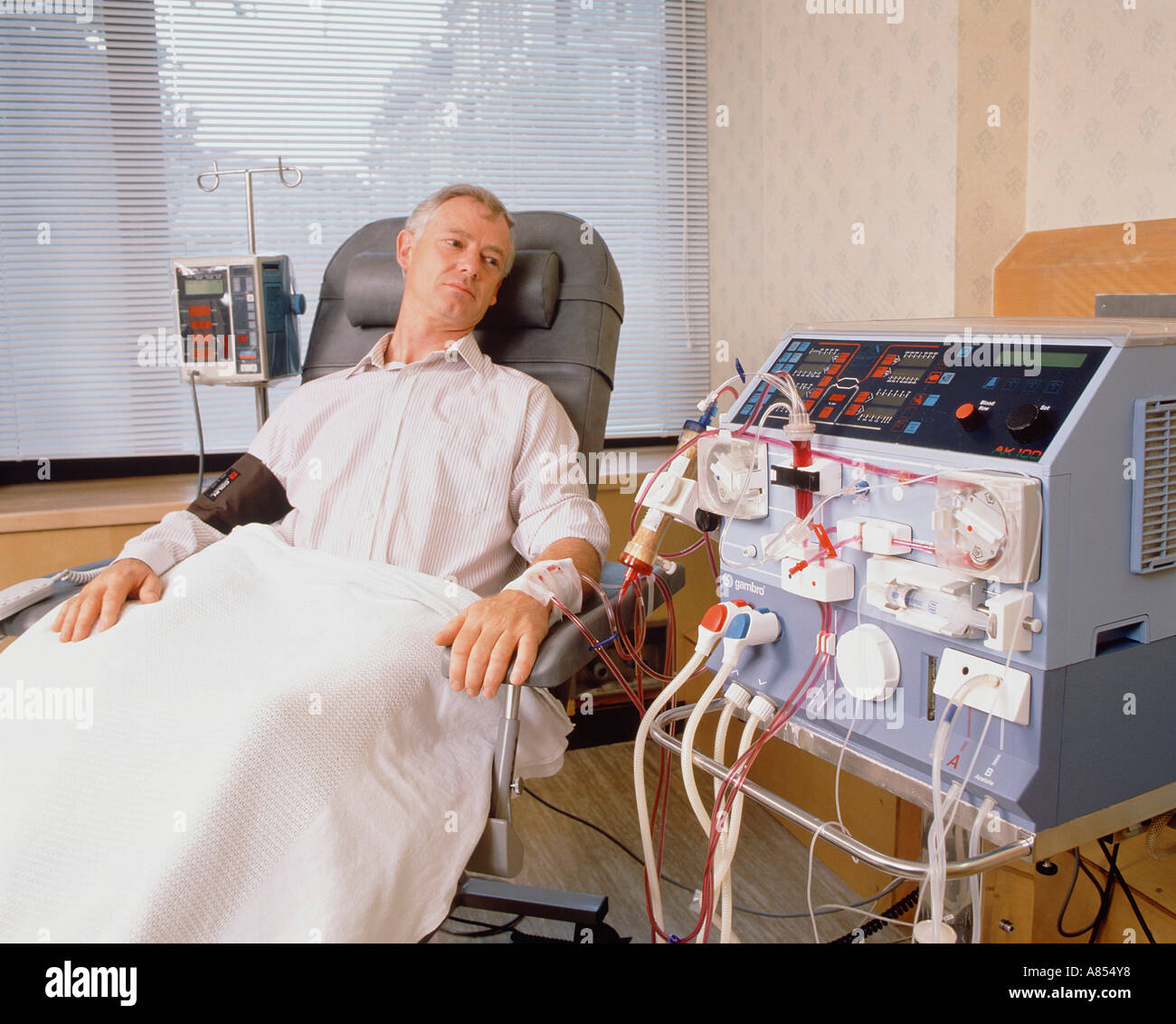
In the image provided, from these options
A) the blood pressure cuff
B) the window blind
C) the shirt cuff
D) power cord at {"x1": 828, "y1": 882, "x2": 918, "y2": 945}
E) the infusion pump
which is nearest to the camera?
power cord at {"x1": 828, "y1": 882, "x2": 918, "y2": 945}

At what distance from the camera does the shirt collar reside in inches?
67.6

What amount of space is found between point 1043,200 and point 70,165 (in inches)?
86.9

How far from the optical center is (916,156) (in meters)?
1.91

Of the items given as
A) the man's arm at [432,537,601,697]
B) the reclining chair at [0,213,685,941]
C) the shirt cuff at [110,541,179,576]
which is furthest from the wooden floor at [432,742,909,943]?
the shirt cuff at [110,541,179,576]

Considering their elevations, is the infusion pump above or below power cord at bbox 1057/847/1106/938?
above

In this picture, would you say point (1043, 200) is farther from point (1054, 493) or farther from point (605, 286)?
point (1054, 493)

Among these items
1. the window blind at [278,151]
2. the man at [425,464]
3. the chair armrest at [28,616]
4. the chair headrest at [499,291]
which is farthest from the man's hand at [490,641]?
the window blind at [278,151]

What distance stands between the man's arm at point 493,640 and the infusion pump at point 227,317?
1023 mm

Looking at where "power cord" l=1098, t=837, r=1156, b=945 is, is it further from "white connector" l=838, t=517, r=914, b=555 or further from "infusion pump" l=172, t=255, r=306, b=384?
"infusion pump" l=172, t=255, r=306, b=384

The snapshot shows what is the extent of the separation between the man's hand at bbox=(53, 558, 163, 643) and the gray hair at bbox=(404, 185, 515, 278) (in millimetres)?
788

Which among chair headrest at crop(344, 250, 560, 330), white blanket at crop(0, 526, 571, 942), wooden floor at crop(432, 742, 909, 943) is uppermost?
chair headrest at crop(344, 250, 560, 330)

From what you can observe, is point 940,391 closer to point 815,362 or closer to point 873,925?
point 815,362

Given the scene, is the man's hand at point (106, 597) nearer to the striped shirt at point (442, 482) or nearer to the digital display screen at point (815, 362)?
the striped shirt at point (442, 482)
